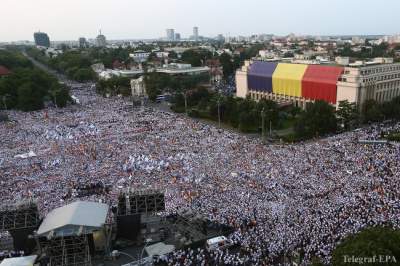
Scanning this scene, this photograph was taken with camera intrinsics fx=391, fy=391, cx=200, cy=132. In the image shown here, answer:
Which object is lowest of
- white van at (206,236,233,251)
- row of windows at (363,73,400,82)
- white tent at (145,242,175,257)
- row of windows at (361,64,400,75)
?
white tent at (145,242,175,257)

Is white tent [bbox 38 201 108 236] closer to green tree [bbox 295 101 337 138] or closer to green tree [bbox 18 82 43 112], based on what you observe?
green tree [bbox 295 101 337 138]

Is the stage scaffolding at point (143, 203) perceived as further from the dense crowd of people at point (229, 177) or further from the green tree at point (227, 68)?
the green tree at point (227, 68)

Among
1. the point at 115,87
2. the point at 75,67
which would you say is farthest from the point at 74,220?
the point at 75,67

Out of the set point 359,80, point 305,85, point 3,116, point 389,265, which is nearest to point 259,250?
point 389,265

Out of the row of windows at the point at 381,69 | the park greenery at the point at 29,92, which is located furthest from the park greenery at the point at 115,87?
the row of windows at the point at 381,69

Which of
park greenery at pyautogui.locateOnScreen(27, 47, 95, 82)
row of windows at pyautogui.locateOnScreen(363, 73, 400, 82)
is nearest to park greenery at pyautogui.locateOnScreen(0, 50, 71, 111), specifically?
park greenery at pyautogui.locateOnScreen(27, 47, 95, 82)

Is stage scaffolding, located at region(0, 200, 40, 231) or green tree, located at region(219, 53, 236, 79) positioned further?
green tree, located at region(219, 53, 236, 79)
